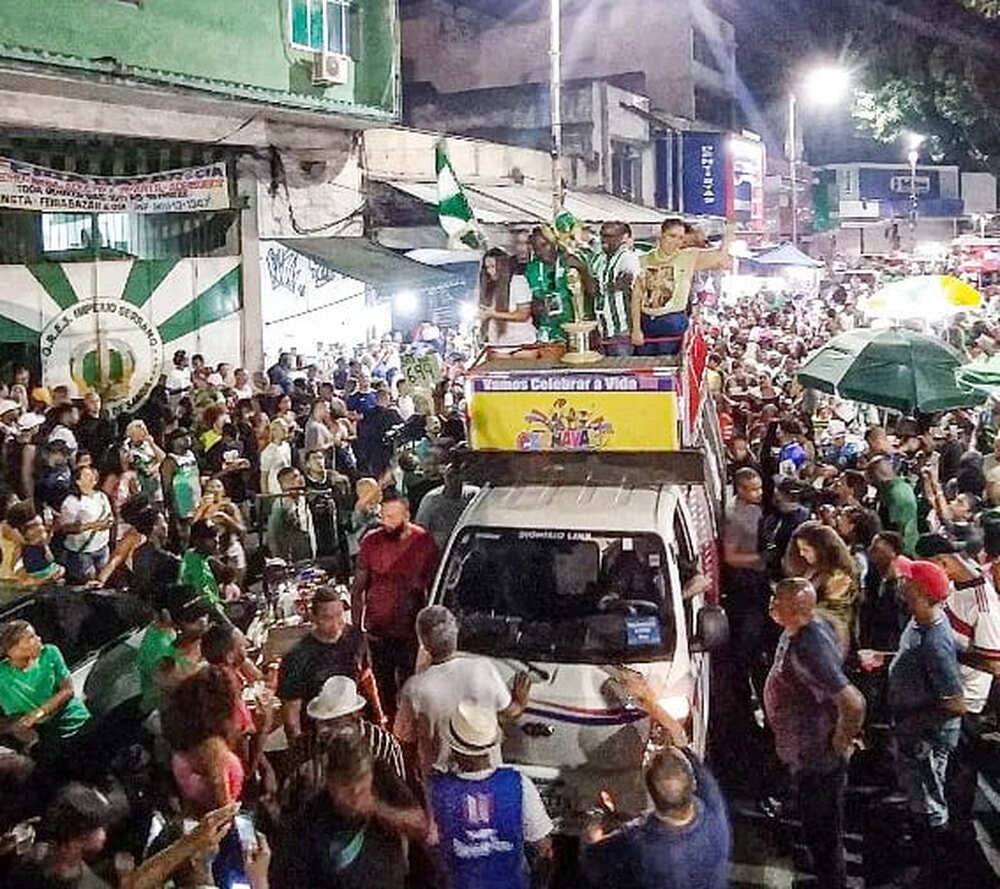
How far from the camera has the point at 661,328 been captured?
8250 millimetres

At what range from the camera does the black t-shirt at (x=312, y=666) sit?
6.21m

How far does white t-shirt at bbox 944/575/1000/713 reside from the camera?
6.56m

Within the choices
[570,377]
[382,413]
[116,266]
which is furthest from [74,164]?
[570,377]

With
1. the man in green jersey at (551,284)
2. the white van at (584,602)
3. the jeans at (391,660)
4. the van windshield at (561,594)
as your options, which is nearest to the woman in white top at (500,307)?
the man in green jersey at (551,284)

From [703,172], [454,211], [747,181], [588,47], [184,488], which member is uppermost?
[588,47]

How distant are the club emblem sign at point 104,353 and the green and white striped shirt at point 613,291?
8.38 meters

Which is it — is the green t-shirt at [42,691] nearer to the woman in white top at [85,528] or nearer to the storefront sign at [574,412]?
the storefront sign at [574,412]

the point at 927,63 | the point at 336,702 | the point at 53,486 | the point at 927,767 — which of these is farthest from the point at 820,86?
the point at 336,702

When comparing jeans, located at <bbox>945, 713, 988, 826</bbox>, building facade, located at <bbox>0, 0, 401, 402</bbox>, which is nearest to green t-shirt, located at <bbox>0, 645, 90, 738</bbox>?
jeans, located at <bbox>945, 713, 988, 826</bbox>

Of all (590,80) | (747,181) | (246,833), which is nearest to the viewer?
(246,833)

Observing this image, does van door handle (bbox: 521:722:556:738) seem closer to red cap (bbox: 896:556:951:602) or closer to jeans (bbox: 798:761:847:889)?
jeans (bbox: 798:761:847:889)

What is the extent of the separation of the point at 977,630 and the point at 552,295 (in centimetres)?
336

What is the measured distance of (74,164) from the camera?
16.1m

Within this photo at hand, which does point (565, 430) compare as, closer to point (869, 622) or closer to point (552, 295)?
point (552, 295)
